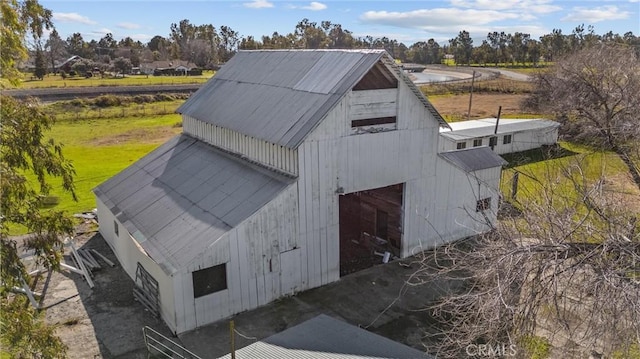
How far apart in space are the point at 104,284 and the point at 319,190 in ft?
26.0

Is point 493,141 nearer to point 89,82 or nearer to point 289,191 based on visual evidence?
point 289,191

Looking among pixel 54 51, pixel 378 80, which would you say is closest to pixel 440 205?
pixel 378 80

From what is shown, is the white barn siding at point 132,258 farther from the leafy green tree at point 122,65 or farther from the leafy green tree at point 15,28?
the leafy green tree at point 122,65

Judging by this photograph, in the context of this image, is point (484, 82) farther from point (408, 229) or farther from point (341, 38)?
point (341, 38)

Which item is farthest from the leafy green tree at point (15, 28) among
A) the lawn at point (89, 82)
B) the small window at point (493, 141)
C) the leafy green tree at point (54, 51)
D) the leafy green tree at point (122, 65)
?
the leafy green tree at point (122, 65)

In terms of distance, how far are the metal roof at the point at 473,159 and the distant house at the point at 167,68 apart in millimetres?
91070

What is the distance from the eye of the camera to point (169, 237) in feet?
48.2

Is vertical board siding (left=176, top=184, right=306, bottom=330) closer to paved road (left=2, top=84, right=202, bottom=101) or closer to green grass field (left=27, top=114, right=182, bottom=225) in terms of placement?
green grass field (left=27, top=114, right=182, bottom=225)

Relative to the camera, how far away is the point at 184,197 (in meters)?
16.7

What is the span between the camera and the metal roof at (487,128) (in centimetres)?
3159

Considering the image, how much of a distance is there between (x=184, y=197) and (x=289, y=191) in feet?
13.4

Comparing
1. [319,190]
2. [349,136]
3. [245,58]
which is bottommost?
[319,190]

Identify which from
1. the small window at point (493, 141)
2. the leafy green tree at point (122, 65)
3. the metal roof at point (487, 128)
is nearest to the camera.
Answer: the metal roof at point (487, 128)

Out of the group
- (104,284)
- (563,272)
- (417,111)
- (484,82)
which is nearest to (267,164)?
(417,111)
